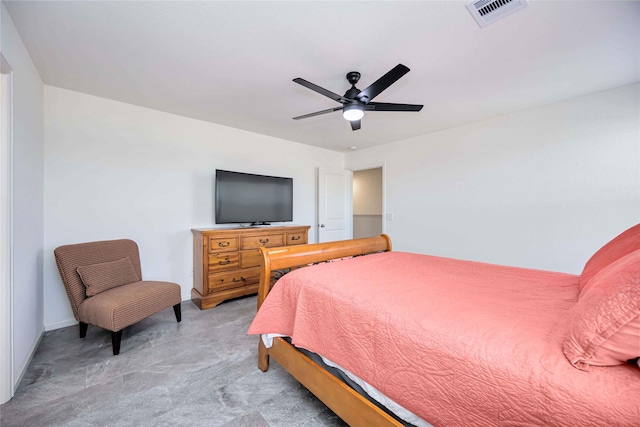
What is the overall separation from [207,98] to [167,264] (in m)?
2.09

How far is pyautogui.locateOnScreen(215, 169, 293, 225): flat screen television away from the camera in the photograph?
3.50m

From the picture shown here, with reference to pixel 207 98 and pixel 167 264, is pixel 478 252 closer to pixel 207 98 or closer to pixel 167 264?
pixel 207 98

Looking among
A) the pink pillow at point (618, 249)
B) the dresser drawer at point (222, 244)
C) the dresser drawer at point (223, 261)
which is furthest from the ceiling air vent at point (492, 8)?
the dresser drawer at point (223, 261)

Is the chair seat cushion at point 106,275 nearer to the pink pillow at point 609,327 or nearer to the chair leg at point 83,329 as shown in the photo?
the chair leg at point 83,329

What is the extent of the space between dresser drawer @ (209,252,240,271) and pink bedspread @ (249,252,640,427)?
1734 mm

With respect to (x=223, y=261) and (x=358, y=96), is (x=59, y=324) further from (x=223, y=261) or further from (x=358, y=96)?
(x=358, y=96)

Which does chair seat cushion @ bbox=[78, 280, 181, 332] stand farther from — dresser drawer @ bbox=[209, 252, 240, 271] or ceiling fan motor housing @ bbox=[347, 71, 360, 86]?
ceiling fan motor housing @ bbox=[347, 71, 360, 86]

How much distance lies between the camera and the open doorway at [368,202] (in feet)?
21.1

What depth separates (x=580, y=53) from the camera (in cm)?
199

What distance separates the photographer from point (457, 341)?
92cm

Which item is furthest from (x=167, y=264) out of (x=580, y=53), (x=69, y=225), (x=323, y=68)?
(x=580, y=53)

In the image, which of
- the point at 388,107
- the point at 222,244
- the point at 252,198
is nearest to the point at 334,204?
the point at 252,198

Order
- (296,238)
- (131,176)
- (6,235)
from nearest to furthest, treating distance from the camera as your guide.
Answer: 1. (6,235)
2. (131,176)
3. (296,238)

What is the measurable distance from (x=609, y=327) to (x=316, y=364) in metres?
1.23
